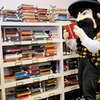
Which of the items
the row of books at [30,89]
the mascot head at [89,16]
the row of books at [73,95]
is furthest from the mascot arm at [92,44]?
the row of books at [73,95]

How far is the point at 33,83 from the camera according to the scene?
217 cm

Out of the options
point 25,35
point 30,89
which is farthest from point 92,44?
point 30,89

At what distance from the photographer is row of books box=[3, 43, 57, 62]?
1896 millimetres

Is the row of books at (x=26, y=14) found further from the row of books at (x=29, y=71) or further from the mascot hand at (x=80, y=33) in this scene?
the mascot hand at (x=80, y=33)

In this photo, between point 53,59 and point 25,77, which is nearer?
point 25,77

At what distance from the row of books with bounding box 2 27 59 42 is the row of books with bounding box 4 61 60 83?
1.31 ft

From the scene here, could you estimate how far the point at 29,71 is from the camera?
81.6 inches

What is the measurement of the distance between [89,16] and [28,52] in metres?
1.00

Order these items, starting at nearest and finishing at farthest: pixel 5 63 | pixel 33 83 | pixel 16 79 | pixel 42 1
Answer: pixel 5 63
pixel 16 79
pixel 33 83
pixel 42 1

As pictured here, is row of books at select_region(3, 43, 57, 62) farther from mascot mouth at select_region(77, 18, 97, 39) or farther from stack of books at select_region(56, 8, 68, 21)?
mascot mouth at select_region(77, 18, 97, 39)

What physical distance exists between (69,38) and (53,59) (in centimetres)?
65

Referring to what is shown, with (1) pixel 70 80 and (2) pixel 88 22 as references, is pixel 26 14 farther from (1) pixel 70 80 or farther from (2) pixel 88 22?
(1) pixel 70 80

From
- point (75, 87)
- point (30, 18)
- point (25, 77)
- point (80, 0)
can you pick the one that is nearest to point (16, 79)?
point (25, 77)

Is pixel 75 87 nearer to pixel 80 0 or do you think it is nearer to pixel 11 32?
pixel 11 32
